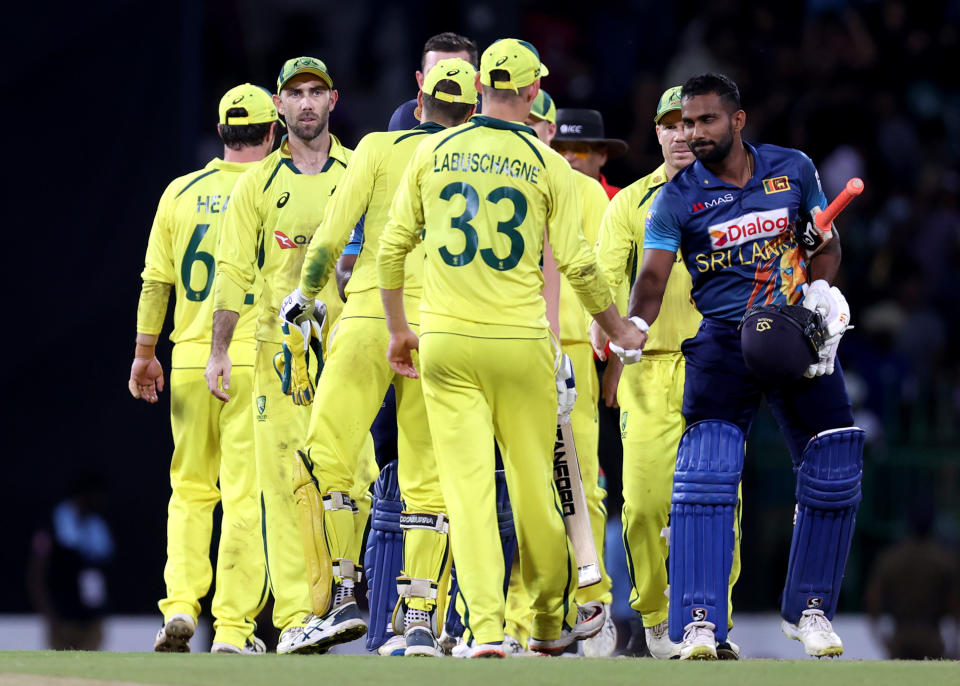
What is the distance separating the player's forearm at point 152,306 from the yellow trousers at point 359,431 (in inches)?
70.6

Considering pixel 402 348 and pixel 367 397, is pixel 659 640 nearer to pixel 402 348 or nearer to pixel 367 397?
pixel 367 397

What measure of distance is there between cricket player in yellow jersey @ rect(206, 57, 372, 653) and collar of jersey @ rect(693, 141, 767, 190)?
71.6 inches

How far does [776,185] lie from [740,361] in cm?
70

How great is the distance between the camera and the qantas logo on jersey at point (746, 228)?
22.1 feet

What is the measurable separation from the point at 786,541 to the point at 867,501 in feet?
2.80

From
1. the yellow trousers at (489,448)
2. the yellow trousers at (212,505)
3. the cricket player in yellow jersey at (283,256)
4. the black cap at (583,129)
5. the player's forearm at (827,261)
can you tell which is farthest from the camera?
the black cap at (583,129)

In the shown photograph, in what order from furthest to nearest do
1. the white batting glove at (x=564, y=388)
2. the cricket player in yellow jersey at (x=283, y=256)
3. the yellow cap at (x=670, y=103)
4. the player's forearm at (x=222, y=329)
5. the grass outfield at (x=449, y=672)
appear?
the yellow cap at (x=670, y=103)
the cricket player in yellow jersey at (x=283, y=256)
the player's forearm at (x=222, y=329)
the white batting glove at (x=564, y=388)
the grass outfield at (x=449, y=672)

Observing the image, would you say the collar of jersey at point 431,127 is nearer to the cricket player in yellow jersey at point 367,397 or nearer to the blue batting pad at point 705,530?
the cricket player in yellow jersey at point 367,397

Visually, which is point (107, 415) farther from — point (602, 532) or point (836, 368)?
point (836, 368)

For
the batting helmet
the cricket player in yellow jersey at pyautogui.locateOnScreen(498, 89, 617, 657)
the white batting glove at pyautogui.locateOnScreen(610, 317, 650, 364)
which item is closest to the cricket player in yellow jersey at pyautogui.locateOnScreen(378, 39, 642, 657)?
the white batting glove at pyautogui.locateOnScreen(610, 317, 650, 364)

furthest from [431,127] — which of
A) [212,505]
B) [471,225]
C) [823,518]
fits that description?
[212,505]

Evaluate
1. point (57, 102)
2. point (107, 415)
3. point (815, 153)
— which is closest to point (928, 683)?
point (107, 415)

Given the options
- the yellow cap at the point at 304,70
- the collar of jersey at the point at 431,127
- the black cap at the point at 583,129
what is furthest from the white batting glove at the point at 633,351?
the black cap at the point at 583,129

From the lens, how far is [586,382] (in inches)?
329
